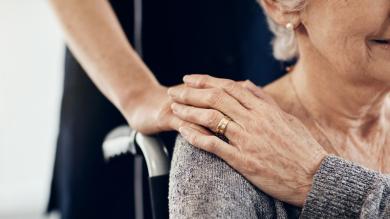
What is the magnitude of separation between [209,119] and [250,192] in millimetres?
152

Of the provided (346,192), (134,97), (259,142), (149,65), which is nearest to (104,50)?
(134,97)

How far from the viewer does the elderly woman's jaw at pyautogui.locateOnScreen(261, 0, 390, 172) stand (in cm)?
117

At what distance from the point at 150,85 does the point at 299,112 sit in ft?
1.09

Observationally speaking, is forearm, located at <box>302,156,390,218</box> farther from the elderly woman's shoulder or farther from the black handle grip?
the black handle grip

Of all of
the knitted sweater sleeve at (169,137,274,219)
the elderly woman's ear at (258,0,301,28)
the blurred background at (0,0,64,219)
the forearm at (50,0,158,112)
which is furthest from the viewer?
the blurred background at (0,0,64,219)

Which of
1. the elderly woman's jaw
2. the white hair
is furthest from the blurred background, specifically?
the elderly woman's jaw

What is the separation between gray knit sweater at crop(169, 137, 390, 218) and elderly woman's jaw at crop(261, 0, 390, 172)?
0.78 feet

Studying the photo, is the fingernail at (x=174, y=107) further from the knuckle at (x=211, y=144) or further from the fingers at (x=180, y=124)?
the knuckle at (x=211, y=144)

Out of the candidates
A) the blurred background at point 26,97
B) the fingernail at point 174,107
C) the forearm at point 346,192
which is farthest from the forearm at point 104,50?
the blurred background at point 26,97

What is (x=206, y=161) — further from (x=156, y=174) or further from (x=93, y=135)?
(x=93, y=135)

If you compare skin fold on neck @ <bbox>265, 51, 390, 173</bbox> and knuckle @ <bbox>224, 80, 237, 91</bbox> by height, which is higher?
knuckle @ <bbox>224, 80, 237, 91</bbox>

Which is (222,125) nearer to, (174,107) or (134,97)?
(174,107)

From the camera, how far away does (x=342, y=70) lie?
124cm

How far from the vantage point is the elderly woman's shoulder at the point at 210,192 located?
3.38 ft
